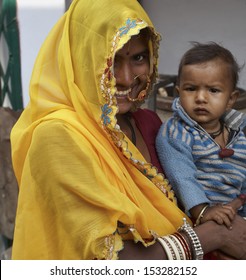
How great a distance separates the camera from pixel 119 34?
179cm

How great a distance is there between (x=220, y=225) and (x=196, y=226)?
85 mm

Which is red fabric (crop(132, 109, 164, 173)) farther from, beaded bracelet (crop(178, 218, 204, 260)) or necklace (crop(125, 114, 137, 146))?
beaded bracelet (crop(178, 218, 204, 260))

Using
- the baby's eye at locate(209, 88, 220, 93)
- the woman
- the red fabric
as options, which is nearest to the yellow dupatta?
the woman

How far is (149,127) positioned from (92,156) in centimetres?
51

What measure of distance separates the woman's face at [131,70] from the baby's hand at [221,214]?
482mm

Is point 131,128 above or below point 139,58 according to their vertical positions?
below

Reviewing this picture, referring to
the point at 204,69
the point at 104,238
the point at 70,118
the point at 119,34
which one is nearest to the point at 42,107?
the point at 70,118

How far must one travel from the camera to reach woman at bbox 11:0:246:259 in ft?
5.52

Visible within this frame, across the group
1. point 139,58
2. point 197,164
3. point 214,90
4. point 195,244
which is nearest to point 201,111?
point 214,90

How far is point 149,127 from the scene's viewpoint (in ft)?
7.06

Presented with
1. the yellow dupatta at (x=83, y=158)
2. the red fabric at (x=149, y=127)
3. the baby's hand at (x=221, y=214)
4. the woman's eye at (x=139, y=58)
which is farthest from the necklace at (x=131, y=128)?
the baby's hand at (x=221, y=214)

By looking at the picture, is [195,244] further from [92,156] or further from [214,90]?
[214,90]

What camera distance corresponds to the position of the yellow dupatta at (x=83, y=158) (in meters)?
1.68
